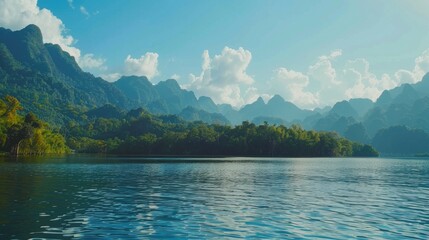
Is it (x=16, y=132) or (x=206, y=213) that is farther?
(x=16, y=132)

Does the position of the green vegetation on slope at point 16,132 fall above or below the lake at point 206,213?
above

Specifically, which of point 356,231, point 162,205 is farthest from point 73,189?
point 356,231

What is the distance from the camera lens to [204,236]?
24.5 m

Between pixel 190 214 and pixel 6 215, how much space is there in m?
14.2

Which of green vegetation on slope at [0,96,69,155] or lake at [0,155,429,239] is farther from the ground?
green vegetation on slope at [0,96,69,155]

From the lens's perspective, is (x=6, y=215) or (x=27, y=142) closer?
(x=6, y=215)

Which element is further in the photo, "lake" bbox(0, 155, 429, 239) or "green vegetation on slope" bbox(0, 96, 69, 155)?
"green vegetation on slope" bbox(0, 96, 69, 155)

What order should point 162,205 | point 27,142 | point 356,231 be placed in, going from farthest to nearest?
1. point 27,142
2. point 162,205
3. point 356,231

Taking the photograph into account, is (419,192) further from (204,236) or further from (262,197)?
(204,236)

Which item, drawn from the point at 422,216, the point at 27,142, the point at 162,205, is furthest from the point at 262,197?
the point at 27,142

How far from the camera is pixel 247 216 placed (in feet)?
105

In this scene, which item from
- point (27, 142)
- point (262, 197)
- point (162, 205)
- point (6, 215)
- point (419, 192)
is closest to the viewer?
point (6, 215)

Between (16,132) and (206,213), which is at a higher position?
(16,132)

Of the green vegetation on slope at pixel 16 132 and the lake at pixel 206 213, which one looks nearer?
the lake at pixel 206 213
